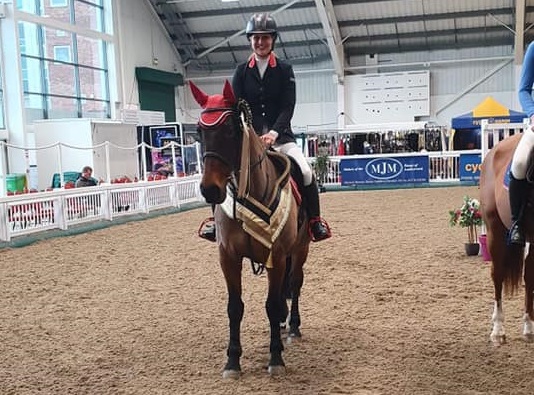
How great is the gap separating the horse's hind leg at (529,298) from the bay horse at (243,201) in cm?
169

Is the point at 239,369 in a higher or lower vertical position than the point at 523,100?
lower

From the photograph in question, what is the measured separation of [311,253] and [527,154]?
14.5ft

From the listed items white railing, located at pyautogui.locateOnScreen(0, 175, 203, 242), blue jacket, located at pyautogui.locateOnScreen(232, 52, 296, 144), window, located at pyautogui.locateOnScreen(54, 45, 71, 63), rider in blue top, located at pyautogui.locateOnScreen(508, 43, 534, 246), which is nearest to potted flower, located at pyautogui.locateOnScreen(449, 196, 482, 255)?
rider in blue top, located at pyautogui.locateOnScreen(508, 43, 534, 246)

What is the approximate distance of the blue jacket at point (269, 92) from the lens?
3.82 meters

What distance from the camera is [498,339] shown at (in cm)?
388

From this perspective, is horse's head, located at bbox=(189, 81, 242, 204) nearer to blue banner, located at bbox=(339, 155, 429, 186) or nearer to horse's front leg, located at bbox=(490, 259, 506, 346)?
horse's front leg, located at bbox=(490, 259, 506, 346)

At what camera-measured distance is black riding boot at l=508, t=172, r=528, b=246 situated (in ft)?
11.7

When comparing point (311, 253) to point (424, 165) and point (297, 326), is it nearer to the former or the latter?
point (297, 326)

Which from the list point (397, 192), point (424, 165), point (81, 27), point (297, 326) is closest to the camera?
point (297, 326)

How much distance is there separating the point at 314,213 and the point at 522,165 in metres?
1.43

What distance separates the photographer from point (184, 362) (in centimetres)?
376

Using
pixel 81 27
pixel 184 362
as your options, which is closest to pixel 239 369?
pixel 184 362

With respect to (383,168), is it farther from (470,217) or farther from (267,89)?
(267,89)

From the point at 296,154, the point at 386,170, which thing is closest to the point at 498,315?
the point at 296,154
